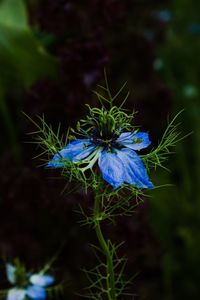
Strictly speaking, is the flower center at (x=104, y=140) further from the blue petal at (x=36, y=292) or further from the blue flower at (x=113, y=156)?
the blue petal at (x=36, y=292)

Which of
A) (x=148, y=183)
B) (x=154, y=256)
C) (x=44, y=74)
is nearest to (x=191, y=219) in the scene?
(x=154, y=256)

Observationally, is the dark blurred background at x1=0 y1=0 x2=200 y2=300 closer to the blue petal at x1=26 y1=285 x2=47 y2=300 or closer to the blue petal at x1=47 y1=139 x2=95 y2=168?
the blue petal at x1=26 y1=285 x2=47 y2=300

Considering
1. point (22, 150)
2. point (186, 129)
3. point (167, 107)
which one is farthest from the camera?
point (186, 129)

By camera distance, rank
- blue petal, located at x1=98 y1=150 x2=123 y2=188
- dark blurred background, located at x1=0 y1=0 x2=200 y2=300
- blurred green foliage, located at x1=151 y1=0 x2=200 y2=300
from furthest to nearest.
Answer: blurred green foliage, located at x1=151 y1=0 x2=200 y2=300 < dark blurred background, located at x1=0 y1=0 x2=200 y2=300 < blue petal, located at x1=98 y1=150 x2=123 y2=188

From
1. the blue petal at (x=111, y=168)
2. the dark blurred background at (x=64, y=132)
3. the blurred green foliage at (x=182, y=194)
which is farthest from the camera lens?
the blurred green foliage at (x=182, y=194)

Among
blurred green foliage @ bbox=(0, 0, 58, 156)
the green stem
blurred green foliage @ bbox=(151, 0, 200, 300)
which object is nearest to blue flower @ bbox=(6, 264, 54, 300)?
the green stem

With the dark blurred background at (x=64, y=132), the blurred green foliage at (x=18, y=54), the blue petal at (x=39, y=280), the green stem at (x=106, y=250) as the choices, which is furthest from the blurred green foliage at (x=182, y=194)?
the green stem at (x=106, y=250)

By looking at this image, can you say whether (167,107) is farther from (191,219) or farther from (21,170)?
(21,170)
